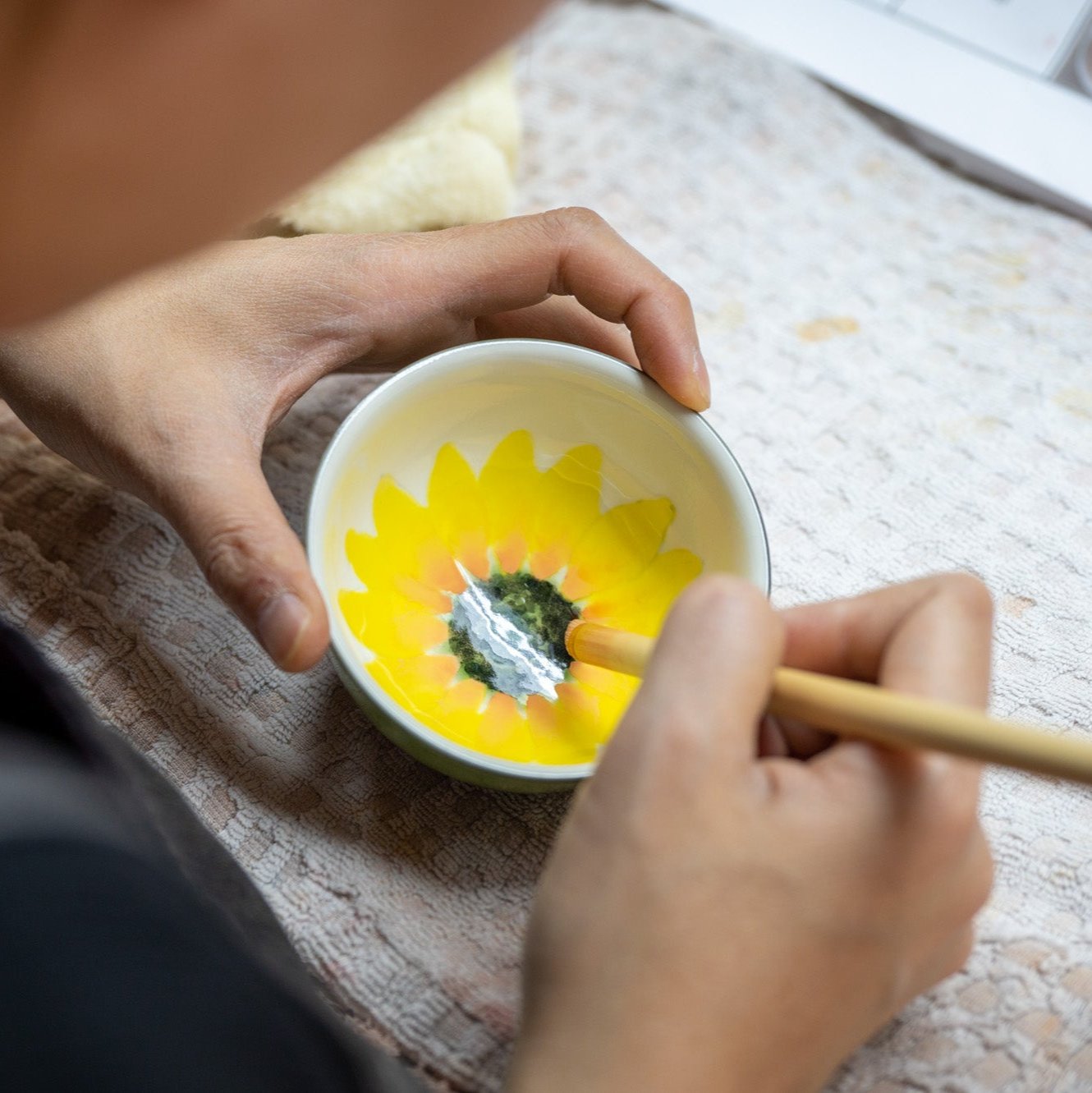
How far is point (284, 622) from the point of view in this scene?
0.45 m

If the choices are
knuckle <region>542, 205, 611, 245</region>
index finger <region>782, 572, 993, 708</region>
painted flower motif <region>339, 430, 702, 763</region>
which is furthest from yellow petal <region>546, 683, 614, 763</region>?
knuckle <region>542, 205, 611, 245</region>

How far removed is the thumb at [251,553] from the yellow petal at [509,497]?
16cm

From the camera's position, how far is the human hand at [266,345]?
1.56 feet

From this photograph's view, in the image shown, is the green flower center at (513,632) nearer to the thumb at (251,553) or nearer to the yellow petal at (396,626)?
the yellow petal at (396,626)

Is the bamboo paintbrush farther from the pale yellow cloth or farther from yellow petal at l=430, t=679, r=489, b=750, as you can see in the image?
the pale yellow cloth

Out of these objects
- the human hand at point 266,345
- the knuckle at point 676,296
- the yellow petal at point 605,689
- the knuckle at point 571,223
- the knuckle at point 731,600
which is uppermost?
the knuckle at point 571,223

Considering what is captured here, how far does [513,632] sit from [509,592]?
25mm

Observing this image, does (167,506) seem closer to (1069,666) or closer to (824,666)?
(824,666)

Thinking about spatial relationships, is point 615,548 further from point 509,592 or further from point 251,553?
point 251,553

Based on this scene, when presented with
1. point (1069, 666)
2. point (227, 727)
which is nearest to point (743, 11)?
point (1069, 666)

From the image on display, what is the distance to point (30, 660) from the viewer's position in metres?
0.48

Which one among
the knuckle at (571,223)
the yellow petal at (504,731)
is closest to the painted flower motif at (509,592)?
the yellow petal at (504,731)

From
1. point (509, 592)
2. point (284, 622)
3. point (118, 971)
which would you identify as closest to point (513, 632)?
point (509, 592)

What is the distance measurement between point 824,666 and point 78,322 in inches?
16.5
